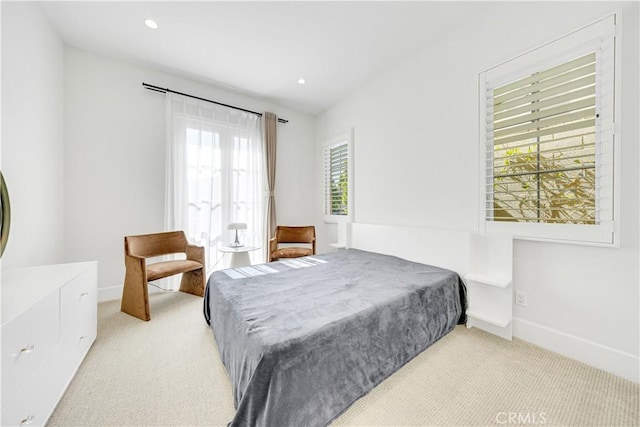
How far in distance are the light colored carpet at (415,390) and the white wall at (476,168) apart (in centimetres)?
28

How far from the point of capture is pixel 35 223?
2037 mm

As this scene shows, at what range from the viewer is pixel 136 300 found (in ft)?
7.73

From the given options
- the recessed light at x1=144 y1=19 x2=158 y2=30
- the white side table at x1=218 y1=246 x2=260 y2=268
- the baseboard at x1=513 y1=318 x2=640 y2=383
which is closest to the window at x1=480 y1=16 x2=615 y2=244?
the baseboard at x1=513 y1=318 x2=640 y2=383

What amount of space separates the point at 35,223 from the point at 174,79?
2266 mm

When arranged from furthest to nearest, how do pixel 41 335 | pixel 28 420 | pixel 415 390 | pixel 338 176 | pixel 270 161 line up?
pixel 338 176 → pixel 270 161 → pixel 415 390 → pixel 41 335 → pixel 28 420

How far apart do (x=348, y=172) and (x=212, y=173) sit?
6.71ft

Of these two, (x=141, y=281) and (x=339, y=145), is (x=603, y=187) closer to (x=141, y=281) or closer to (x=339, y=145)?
(x=339, y=145)

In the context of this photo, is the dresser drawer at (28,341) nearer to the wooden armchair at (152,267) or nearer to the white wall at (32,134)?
the white wall at (32,134)

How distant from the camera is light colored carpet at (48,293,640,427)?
4.05 ft

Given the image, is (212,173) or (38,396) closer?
(38,396)

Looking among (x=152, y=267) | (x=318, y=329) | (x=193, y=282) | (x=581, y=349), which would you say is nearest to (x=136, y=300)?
(x=152, y=267)

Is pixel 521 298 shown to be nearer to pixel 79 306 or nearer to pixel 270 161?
pixel 79 306

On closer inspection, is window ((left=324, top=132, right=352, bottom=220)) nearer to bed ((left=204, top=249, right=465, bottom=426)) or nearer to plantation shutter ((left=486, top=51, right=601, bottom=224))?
bed ((left=204, top=249, right=465, bottom=426))

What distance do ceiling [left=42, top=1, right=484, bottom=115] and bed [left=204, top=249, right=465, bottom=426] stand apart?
2.41 m
